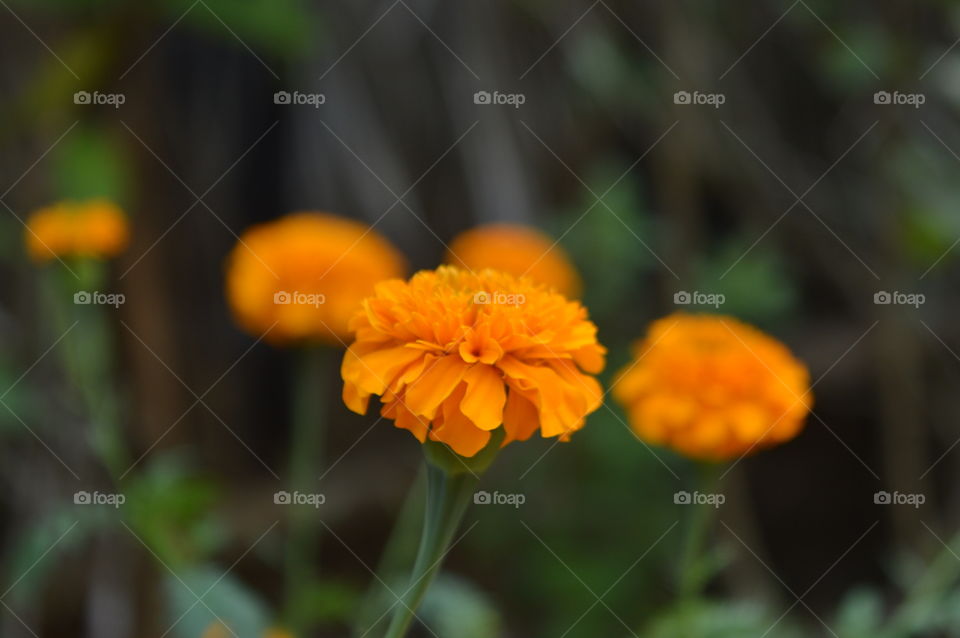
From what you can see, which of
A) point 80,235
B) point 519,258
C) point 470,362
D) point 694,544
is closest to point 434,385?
point 470,362

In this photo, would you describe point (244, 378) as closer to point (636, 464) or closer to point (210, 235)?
point (210, 235)

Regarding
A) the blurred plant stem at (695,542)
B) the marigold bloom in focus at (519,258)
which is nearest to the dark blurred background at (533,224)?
the marigold bloom in focus at (519,258)

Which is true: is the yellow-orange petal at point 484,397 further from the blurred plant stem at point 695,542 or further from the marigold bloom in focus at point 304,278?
the marigold bloom in focus at point 304,278

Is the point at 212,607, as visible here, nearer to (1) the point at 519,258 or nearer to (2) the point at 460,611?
(2) the point at 460,611

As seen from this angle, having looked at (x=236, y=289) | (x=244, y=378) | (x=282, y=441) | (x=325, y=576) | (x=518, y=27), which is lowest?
(x=325, y=576)

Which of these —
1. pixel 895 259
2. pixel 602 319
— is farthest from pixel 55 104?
pixel 895 259
